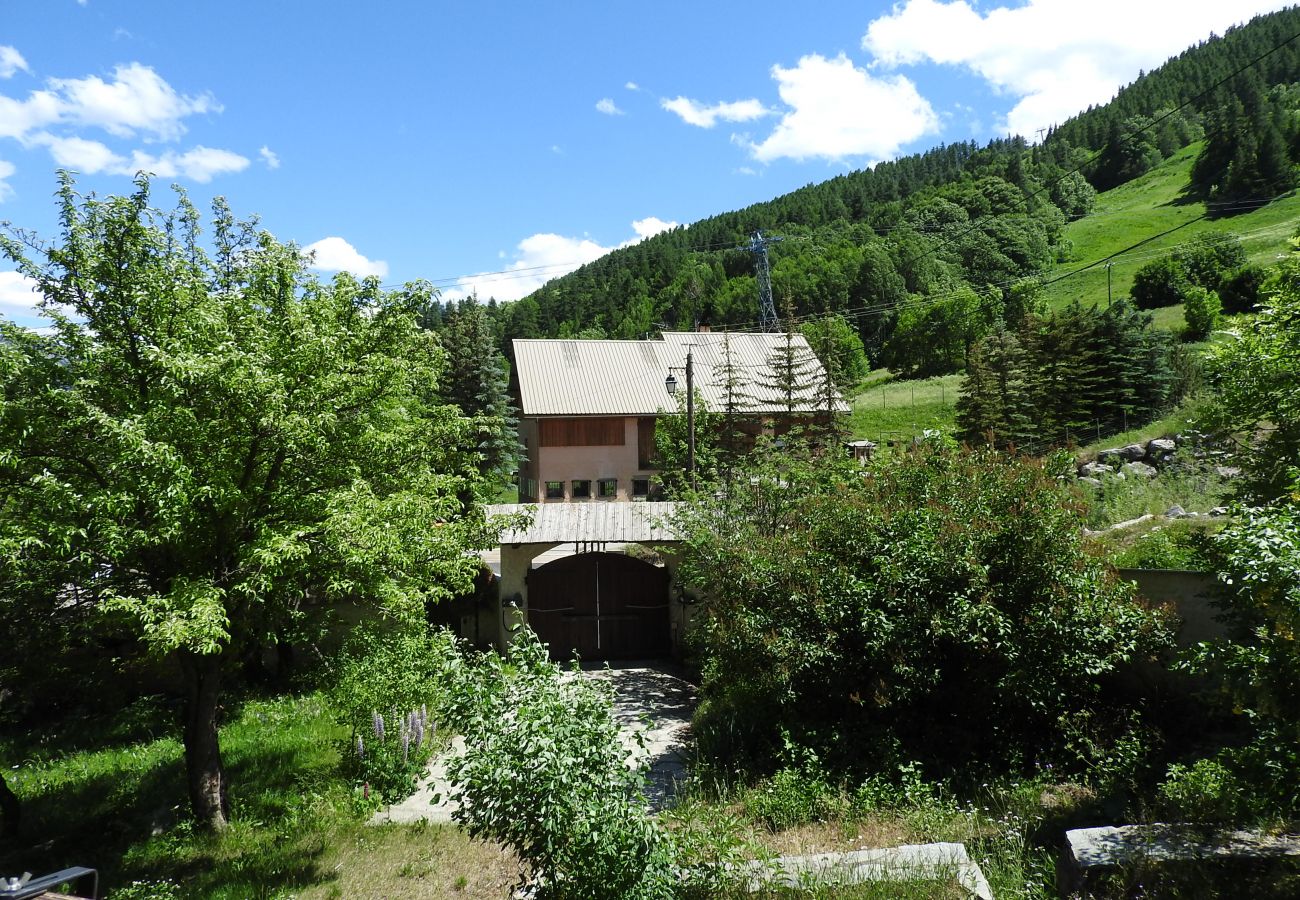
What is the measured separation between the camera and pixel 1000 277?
74875 millimetres

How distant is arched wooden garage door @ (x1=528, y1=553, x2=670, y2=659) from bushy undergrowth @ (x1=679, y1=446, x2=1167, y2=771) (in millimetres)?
6018

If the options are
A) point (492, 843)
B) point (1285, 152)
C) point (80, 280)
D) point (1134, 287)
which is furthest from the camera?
point (1285, 152)

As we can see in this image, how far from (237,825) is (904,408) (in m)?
44.6

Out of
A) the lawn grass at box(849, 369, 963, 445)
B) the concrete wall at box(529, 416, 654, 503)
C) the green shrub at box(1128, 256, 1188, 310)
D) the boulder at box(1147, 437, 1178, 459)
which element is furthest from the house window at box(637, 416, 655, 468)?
the green shrub at box(1128, 256, 1188, 310)

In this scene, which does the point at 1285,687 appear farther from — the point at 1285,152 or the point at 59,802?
the point at 1285,152

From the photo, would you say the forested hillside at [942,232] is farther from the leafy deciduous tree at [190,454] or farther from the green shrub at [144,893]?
the green shrub at [144,893]

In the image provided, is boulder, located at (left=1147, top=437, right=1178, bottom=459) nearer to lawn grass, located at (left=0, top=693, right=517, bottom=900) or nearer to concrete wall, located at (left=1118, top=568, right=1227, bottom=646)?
concrete wall, located at (left=1118, top=568, right=1227, bottom=646)

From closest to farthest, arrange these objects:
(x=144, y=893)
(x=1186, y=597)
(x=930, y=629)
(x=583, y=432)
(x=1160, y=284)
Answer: (x=144, y=893)
(x=930, y=629)
(x=1186, y=597)
(x=583, y=432)
(x=1160, y=284)

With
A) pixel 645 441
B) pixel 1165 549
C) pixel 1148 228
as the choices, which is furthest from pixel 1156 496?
pixel 1148 228

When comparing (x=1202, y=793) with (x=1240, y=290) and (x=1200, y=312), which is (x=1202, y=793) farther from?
(x=1240, y=290)

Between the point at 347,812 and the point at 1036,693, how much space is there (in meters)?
7.54

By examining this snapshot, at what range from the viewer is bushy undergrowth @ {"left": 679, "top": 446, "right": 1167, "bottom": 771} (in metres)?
7.85

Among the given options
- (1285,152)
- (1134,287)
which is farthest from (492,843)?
(1285,152)

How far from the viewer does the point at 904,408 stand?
156 feet
